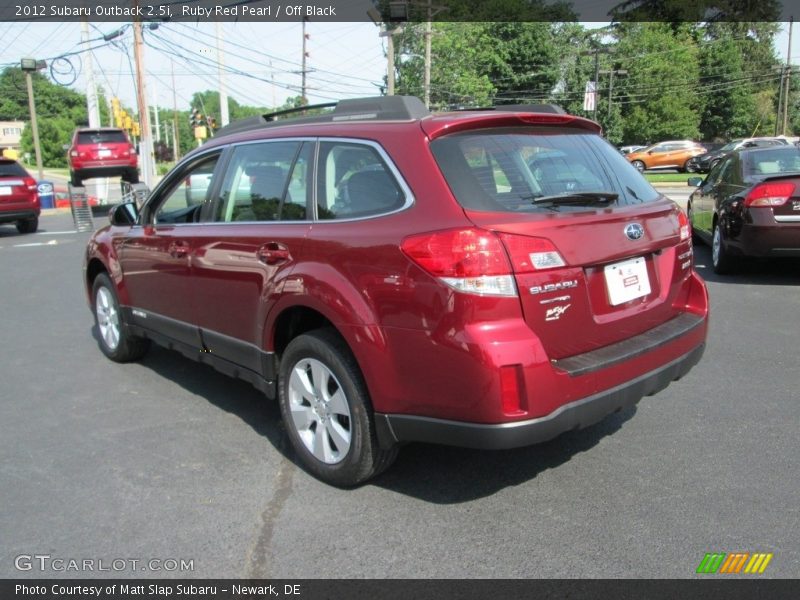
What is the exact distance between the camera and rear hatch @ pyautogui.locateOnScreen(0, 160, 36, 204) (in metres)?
14.9

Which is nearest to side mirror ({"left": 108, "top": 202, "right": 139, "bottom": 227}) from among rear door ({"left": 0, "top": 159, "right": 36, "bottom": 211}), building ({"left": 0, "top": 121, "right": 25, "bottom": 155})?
rear door ({"left": 0, "top": 159, "right": 36, "bottom": 211})

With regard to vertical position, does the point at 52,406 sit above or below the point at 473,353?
below

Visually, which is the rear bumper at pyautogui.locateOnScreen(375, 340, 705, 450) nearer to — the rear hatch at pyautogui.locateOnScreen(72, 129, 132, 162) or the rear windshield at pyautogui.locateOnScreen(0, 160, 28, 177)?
the rear windshield at pyautogui.locateOnScreen(0, 160, 28, 177)

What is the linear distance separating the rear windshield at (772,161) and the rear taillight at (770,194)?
56 centimetres

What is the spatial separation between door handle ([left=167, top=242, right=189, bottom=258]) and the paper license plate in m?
2.57

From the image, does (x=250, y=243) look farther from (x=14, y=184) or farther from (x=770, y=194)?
(x=14, y=184)

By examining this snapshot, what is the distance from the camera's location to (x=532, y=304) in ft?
9.38

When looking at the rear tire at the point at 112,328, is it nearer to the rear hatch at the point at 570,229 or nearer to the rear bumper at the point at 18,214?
the rear hatch at the point at 570,229

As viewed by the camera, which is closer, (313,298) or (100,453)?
(313,298)

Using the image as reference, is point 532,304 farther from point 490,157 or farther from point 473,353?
point 490,157

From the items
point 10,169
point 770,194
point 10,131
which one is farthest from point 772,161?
point 10,131

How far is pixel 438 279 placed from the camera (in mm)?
2828
